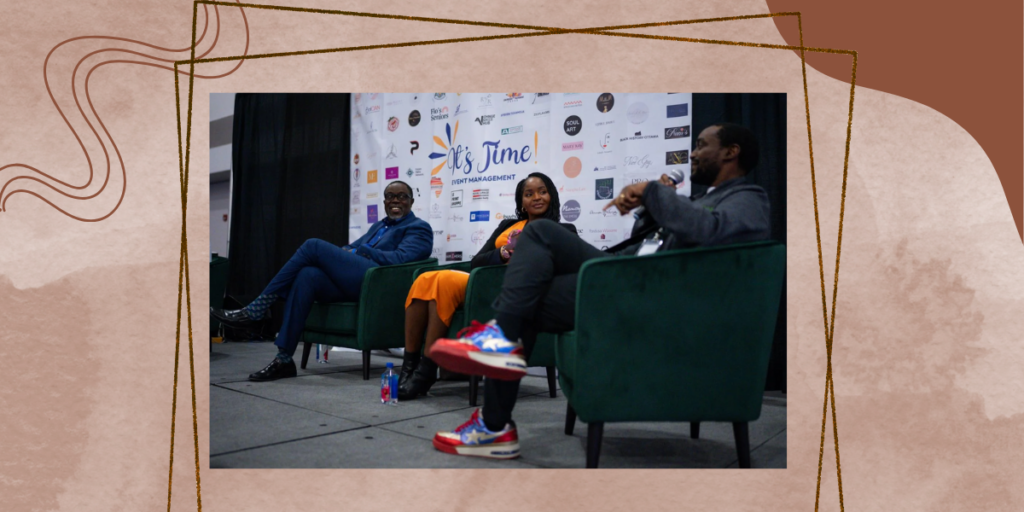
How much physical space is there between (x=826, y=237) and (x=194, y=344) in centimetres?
163

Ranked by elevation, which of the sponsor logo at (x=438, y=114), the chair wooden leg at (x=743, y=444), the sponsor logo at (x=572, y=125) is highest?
the sponsor logo at (x=438, y=114)

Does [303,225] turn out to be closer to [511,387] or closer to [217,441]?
[217,441]

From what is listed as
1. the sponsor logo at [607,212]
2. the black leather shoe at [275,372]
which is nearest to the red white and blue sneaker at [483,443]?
the black leather shoe at [275,372]

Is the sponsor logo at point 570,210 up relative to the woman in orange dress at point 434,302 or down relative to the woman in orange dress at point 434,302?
up

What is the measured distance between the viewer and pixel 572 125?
3.26m

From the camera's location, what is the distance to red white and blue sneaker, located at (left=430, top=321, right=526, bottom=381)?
1471mm

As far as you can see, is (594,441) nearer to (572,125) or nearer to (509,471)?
(509,471)

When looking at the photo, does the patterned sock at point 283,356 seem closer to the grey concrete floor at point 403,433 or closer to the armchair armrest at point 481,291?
the grey concrete floor at point 403,433

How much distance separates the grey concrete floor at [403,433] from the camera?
1697 millimetres

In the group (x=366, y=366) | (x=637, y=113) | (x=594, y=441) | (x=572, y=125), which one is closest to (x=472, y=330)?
(x=594, y=441)

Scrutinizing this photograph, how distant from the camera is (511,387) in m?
1.72

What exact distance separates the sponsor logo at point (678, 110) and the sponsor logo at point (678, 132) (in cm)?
6

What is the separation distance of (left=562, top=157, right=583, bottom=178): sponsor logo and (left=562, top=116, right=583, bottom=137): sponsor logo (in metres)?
0.15

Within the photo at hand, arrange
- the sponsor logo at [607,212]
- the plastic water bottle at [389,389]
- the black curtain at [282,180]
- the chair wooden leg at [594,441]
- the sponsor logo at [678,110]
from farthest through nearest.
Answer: the black curtain at [282,180], the sponsor logo at [607,212], the sponsor logo at [678,110], the plastic water bottle at [389,389], the chair wooden leg at [594,441]
